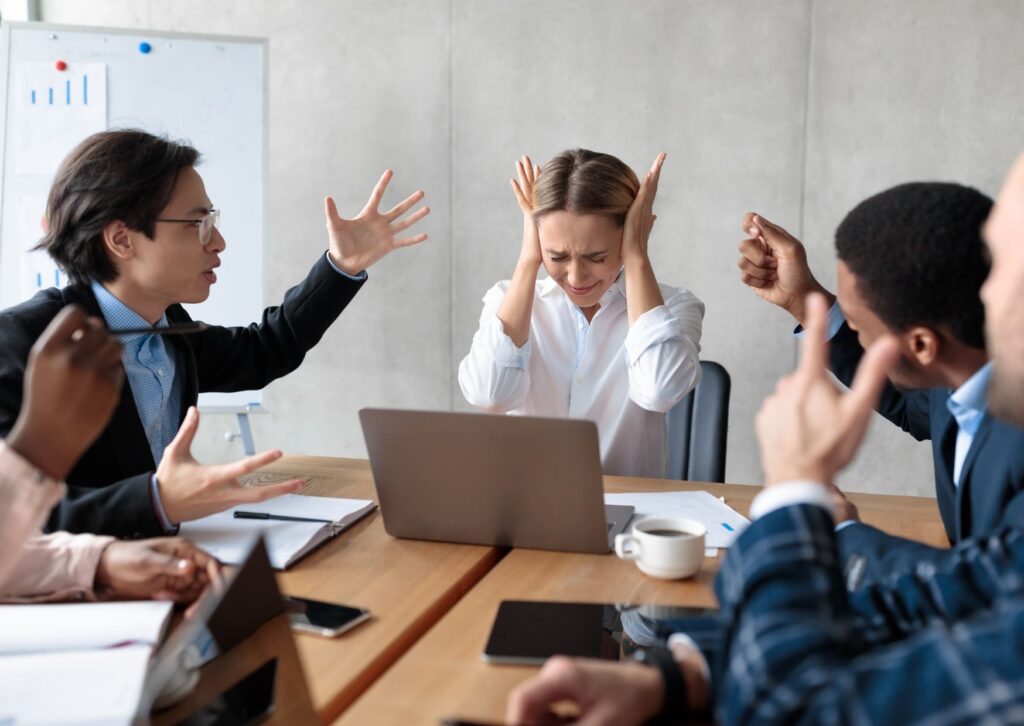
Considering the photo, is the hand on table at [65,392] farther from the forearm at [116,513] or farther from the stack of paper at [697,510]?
the stack of paper at [697,510]

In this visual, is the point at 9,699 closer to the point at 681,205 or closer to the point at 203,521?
the point at 203,521

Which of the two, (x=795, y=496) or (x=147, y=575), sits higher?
(x=795, y=496)

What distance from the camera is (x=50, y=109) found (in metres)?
3.18

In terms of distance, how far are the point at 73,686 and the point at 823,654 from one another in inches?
30.5

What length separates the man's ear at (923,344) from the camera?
1283 mm

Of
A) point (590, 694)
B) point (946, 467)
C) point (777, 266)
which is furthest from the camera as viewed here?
point (777, 266)

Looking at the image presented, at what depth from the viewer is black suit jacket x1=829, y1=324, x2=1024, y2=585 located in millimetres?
1258

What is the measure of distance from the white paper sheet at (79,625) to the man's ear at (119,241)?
897 mm

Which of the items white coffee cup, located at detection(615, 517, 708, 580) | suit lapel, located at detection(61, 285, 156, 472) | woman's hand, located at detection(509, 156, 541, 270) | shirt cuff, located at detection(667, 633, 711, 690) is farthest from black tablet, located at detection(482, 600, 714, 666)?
woman's hand, located at detection(509, 156, 541, 270)

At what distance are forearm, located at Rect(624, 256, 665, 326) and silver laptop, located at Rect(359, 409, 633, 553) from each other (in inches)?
30.8

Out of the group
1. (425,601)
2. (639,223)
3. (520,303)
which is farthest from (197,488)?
(639,223)

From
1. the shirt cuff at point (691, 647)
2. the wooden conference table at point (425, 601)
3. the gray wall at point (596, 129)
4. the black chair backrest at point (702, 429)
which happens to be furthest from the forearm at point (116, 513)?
the gray wall at point (596, 129)

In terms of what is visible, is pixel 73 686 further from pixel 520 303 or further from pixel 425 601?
pixel 520 303

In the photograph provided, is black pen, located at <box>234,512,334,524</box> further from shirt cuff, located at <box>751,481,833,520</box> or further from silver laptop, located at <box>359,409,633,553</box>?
shirt cuff, located at <box>751,481,833,520</box>
